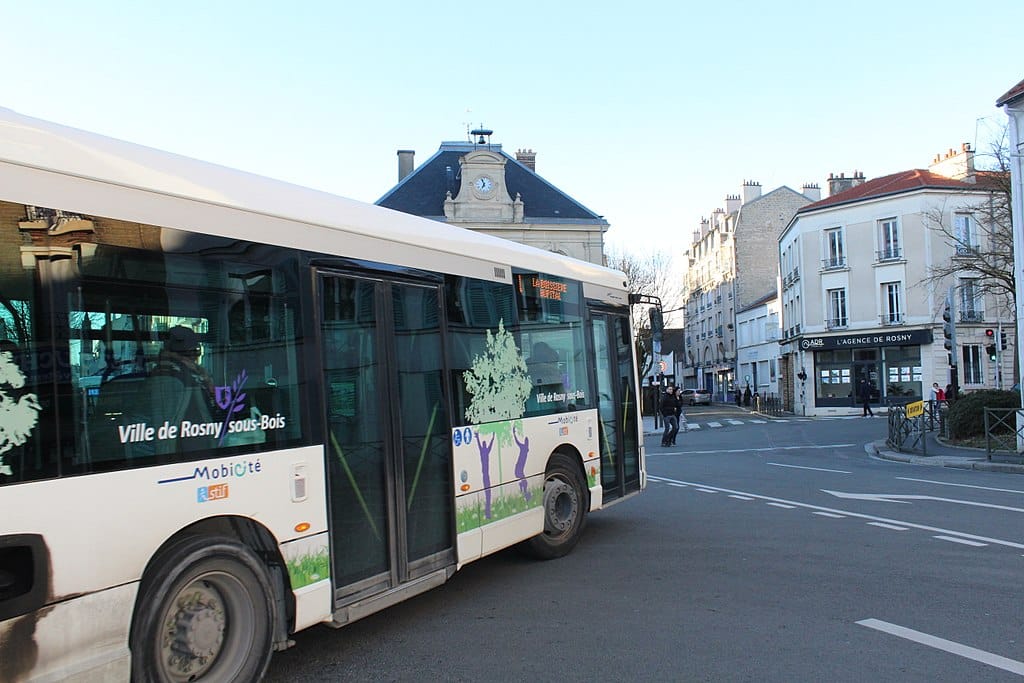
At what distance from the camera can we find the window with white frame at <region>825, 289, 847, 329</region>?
1737 inches

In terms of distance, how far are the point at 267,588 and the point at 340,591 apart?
61 cm

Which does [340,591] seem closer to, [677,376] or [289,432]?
[289,432]

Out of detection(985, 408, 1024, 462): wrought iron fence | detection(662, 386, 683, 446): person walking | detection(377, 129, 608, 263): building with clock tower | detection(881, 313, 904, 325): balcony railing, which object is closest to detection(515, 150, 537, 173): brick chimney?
detection(377, 129, 608, 263): building with clock tower

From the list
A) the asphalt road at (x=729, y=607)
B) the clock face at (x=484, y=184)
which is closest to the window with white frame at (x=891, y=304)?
the clock face at (x=484, y=184)

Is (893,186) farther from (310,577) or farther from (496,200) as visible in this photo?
(310,577)

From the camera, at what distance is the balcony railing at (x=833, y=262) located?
4394 centimetres

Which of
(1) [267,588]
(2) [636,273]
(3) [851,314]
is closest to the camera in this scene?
(1) [267,588]

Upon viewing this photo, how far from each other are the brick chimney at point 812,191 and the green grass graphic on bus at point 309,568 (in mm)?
64676

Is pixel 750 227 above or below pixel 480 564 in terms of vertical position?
above

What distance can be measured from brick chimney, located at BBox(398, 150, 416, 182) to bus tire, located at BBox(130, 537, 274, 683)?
5067 cm

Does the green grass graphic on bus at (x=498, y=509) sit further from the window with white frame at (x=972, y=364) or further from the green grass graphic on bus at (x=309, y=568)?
the window with white frame at (x=972, y=364)

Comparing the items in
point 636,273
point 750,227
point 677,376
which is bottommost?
point 677,376

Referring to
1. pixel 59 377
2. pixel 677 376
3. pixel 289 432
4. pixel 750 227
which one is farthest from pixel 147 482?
pixel 677 376

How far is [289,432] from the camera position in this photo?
14.7 feet
